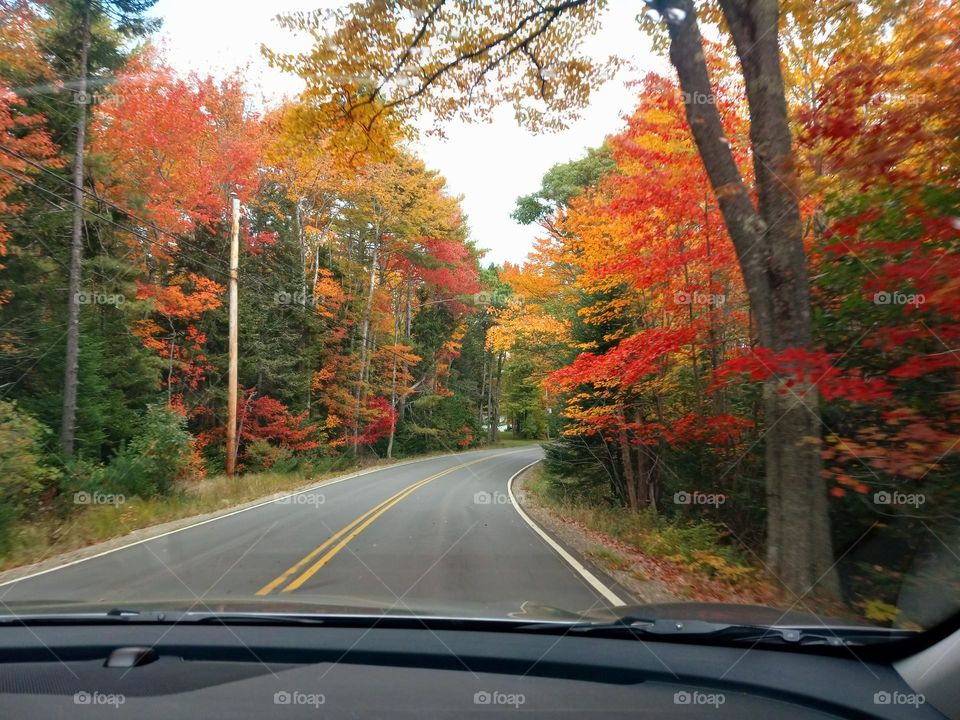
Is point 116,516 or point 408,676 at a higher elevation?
point 408,676

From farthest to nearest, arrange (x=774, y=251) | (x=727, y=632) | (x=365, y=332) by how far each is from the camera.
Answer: (x=365, y=332)
(x=774, y=251)
(x=727, y=632)

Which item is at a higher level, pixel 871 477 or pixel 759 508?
pixel 871 477

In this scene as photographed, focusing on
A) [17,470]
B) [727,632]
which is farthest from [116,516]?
[727,632]

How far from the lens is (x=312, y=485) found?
23.2 meters

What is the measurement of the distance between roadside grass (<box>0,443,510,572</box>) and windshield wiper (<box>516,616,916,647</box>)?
395 inches

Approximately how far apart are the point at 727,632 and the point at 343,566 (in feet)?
20.3

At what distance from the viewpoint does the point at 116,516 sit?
12.7 meters

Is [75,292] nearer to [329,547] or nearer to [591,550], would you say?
[329,547]

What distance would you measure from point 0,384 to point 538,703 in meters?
17.0

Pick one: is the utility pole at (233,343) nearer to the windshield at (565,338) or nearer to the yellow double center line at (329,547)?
the windshield at (565,338)

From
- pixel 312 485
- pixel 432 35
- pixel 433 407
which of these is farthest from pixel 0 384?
pixel 433 407

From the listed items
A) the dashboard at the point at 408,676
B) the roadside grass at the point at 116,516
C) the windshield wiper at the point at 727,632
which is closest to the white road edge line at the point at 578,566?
the windshield wiper at the point at 727,632

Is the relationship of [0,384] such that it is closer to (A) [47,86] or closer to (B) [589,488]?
(A) [47,86]

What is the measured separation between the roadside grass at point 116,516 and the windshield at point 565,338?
0.09m
